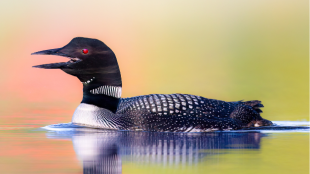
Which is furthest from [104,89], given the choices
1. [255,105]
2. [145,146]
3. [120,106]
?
[255,105]

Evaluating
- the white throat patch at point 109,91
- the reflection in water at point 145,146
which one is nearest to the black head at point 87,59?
the white throat patch at point 109,91

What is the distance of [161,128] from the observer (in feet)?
19.6

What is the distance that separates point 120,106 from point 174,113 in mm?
766

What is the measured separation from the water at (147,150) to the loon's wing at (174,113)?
207 millimetres

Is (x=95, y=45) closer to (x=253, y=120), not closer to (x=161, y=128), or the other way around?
(x=161, y=128)

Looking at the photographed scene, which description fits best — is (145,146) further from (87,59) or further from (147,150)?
(87,59)

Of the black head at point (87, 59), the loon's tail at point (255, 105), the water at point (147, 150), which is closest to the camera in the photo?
the water at point (147, 150)

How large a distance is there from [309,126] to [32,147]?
12.7ft

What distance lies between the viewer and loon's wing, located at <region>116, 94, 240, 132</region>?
5977 millimetres

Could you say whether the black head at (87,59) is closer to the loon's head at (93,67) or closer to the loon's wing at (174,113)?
the loon's head at (93,67)

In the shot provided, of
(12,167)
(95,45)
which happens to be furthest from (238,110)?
(12,167)

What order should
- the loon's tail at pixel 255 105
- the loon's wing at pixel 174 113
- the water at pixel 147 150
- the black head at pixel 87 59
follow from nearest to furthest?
1. the water at pixel 147 150
2. the loon's wing at pixel 174 113
3. the black head at pixel 87 59
4. the loon's tail at pixel 255 105

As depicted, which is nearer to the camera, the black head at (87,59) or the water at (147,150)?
the water at (147,150)

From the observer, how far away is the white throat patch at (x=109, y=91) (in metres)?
6.33
